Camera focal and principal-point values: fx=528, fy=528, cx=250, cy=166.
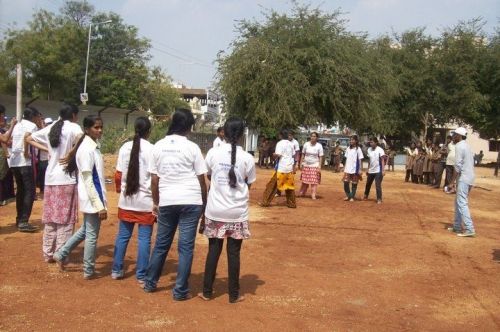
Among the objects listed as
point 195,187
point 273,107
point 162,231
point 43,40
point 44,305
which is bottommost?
point 44,305

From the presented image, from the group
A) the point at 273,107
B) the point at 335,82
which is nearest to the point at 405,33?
the point at 335,82

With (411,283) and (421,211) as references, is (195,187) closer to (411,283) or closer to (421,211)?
(411,283)

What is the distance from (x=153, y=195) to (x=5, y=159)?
428 cm

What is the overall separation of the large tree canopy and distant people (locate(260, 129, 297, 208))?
2942 centimetres

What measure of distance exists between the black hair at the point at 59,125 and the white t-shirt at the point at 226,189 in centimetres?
189

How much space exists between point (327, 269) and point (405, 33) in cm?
3505

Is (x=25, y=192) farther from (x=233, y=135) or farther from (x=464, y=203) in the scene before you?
(x=464, y=203)

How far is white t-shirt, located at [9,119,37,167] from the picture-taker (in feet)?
24.9

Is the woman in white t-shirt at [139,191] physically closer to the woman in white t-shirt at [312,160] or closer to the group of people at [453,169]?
the group of people at [453,169]

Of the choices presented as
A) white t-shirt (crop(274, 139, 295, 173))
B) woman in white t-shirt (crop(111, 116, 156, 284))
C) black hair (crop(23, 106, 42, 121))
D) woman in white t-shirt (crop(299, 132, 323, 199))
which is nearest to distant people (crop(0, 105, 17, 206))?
black hair (crop(23, 106, 42, 121))

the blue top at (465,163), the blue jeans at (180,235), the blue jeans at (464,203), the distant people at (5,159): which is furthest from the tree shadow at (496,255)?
the distant people at (5,159)

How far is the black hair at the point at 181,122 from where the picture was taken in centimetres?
487

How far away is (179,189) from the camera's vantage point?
188 inches

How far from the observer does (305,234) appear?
8.53 m
